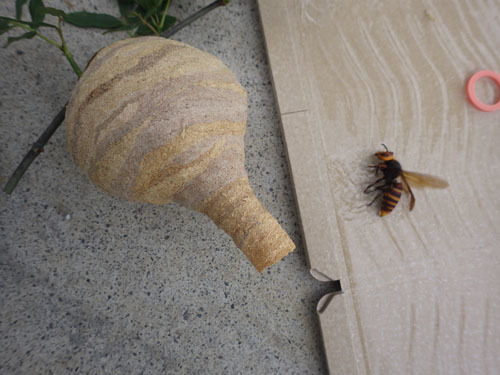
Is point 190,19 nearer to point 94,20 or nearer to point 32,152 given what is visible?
point 94,20

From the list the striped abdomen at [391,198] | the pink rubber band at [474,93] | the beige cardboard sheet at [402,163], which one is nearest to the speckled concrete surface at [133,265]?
the beige cardboard sheet at [402,163]

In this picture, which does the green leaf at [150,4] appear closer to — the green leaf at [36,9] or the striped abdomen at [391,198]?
the green leaf at [36,9]

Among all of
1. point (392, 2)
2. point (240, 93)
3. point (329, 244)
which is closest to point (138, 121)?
point (240, 93)

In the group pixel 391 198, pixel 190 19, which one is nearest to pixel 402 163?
pixel 391 198

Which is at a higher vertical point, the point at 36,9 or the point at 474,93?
the point at 36,9

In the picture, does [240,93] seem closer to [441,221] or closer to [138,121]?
[138,121]

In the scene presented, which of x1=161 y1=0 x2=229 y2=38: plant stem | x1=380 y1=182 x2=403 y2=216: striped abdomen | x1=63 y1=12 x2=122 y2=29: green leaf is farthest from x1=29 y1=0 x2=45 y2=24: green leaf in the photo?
x1=380 y1=182 x2=403 y2=216: striped abdomen
